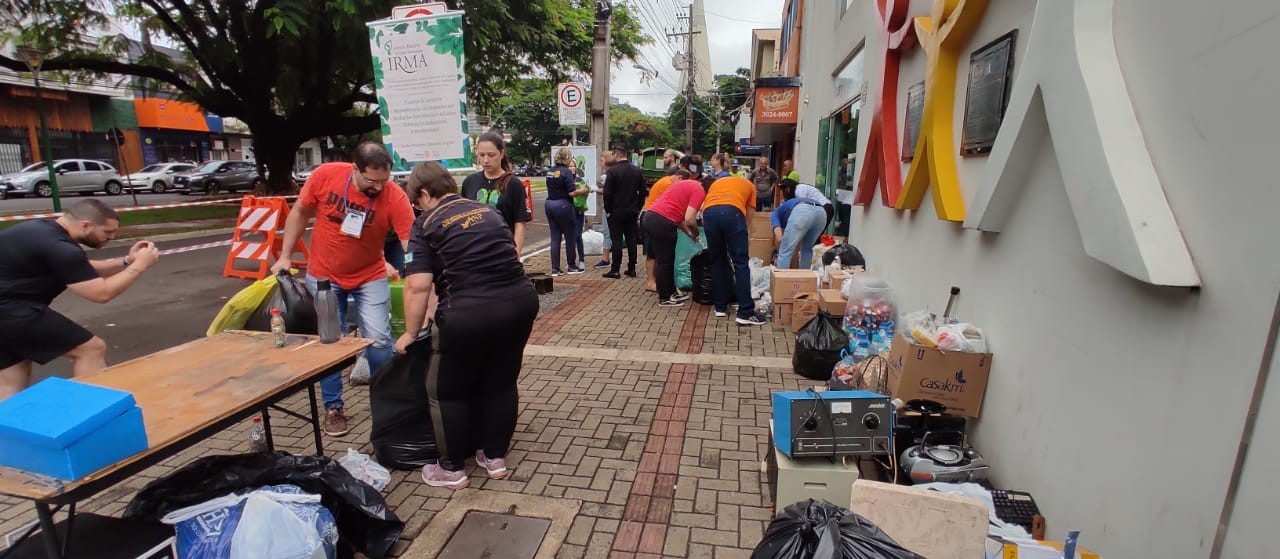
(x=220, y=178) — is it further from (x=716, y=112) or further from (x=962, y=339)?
(x=716, y=112)

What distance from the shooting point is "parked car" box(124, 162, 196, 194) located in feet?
88.0

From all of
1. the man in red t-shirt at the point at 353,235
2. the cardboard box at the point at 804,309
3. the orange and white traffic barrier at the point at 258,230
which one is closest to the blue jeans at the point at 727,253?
the cardboard box at the point at 804,309

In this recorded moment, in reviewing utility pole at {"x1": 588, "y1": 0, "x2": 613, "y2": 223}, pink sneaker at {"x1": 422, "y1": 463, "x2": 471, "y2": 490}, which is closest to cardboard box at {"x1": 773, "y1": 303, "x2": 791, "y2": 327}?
pink sneaker at {"x1": 422, "y1": 463, "x2": 471, "y2": 490}

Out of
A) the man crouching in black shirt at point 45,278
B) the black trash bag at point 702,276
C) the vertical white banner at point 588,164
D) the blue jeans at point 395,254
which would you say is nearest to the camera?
the man crouching in black shirt at point 45,278

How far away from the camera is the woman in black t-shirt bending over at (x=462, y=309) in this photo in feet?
9.68

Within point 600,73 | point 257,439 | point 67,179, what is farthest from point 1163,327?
point 67,179

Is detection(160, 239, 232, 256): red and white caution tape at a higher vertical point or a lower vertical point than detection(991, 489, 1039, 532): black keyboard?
lower

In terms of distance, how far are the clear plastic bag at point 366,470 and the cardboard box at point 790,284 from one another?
4294 millimetres

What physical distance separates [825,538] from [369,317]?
3.23 m

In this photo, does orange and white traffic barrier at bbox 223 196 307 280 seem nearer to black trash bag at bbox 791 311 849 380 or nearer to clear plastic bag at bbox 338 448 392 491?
clear plastic bag at bbox 338 448 392 491

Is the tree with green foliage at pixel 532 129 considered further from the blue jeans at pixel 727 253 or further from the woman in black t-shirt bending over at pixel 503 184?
the woman in black t-shirt bending over at pixel 503 184

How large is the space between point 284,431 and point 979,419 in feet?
14.0

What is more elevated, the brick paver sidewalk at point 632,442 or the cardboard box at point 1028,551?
the cardboard box at point 1028,551

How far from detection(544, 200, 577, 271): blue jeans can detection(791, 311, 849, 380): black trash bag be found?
4.58 metres
